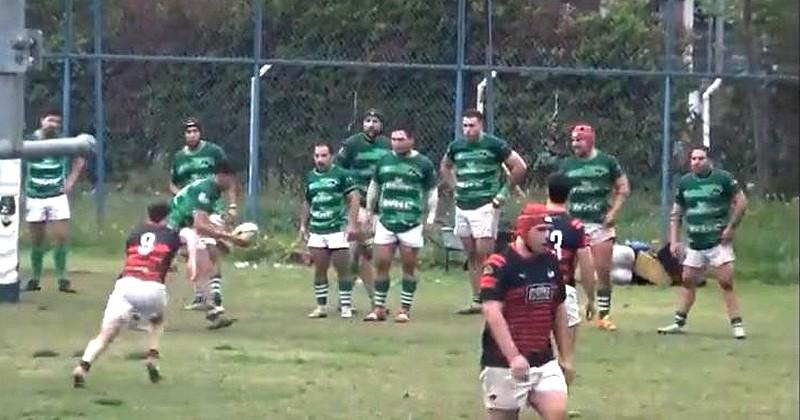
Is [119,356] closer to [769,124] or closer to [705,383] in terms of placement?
[705,383]

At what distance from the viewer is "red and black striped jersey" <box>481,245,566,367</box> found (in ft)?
31.3

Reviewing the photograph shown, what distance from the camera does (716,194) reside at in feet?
57.9

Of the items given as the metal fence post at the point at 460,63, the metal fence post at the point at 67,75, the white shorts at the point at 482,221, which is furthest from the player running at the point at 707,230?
the metal fence post at the point at 67,75

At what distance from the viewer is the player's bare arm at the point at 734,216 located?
A: 16.5 m

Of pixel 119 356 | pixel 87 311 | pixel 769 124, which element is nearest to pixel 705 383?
pixel 119 356

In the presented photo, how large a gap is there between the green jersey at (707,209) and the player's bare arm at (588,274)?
1.10 m

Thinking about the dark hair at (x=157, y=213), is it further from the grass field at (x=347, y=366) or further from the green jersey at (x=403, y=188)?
the green jersey at (x=403, y=188)

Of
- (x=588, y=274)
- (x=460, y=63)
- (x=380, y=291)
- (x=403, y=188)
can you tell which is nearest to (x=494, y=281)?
(x=588, y=274)

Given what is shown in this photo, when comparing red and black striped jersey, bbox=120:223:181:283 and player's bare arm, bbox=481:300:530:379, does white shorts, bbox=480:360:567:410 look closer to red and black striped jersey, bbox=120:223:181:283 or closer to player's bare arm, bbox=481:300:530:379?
player's bare arm, bbox=481:300:530:379

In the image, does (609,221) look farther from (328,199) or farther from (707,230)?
(328,199)

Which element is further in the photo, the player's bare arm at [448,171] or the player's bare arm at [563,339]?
the player's bare arm at [448,171]

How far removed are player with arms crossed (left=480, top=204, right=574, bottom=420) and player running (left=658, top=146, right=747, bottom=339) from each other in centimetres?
794

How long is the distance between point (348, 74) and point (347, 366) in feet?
43.5

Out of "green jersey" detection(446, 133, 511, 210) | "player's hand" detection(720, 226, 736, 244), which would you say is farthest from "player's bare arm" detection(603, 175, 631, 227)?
"green jersey" detection(446, 133, 511, 210)
